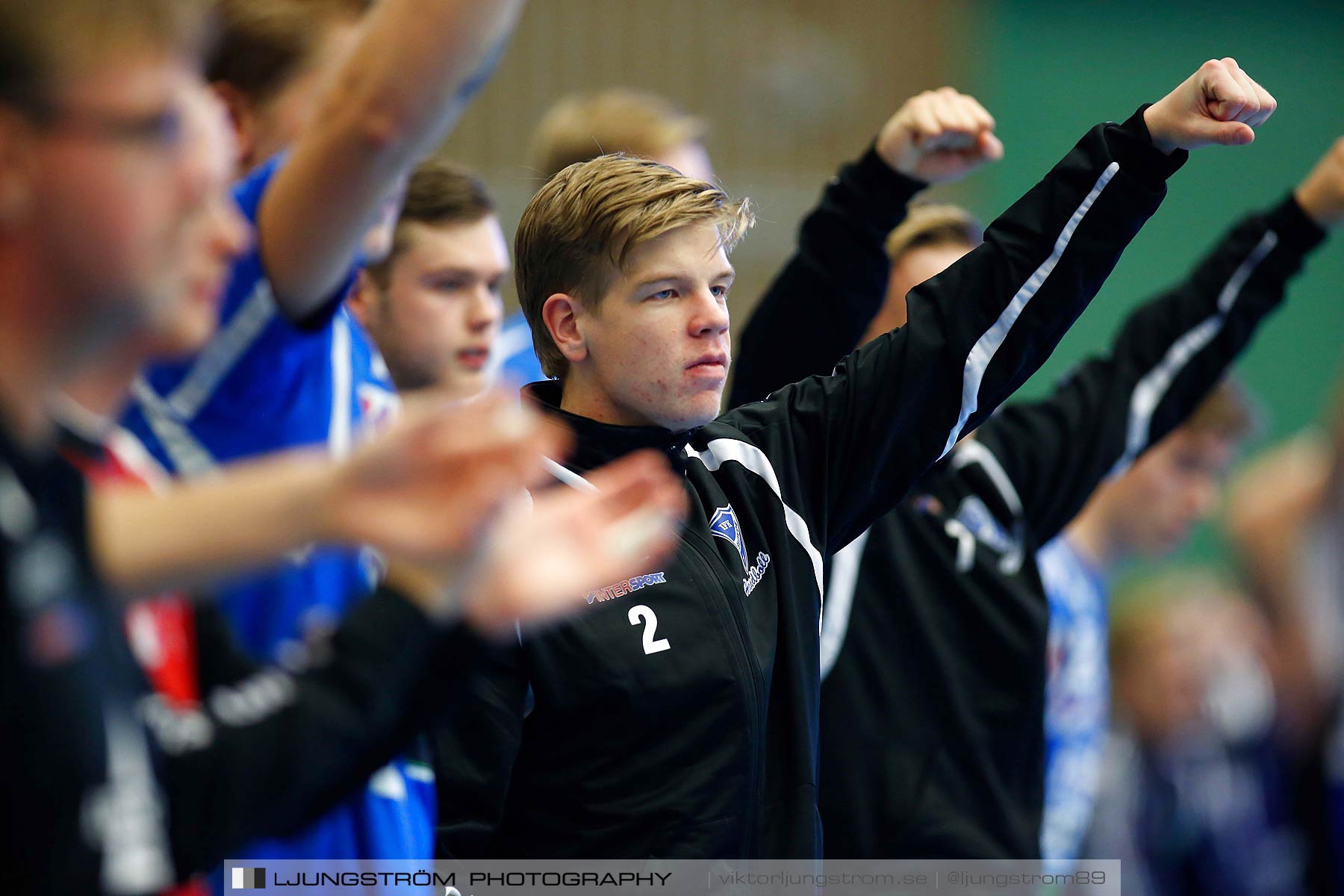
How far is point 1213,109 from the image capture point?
220 cm

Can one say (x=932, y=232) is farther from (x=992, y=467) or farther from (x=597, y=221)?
(x=597, y=221)

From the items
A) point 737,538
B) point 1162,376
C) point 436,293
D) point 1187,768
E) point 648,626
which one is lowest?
point 1187,768

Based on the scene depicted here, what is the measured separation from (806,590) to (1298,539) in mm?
1058

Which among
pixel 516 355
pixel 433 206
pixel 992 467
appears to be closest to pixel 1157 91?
pixel 992 467

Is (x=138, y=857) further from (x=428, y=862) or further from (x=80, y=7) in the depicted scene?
(x=428, y=862)

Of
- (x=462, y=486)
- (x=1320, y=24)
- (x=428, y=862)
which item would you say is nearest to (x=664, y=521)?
(x=462, y=486)

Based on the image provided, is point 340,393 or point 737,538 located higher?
point 340,393

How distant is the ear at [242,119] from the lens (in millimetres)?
2434

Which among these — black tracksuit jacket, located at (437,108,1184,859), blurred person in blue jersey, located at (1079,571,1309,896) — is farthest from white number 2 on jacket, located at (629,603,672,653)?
blurred person in blue jersey, located at (1079,571,1309,896)

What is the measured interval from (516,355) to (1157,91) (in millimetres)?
6698

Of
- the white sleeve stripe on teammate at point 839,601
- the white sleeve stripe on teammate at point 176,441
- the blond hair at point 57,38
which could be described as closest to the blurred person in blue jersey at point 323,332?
the white sleeve stripe on teammate at point 176,441

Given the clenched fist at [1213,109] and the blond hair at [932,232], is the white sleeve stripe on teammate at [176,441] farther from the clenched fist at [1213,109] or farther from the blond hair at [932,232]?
the blond hair at [932,232]

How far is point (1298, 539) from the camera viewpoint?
9.03 feet

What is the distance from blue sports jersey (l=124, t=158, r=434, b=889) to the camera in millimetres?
1929
